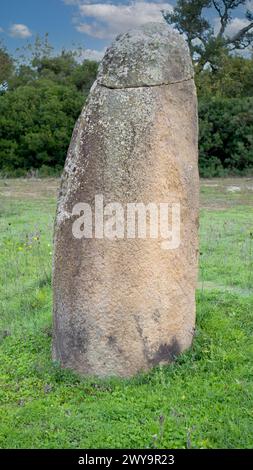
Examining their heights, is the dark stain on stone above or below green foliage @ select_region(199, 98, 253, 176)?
below

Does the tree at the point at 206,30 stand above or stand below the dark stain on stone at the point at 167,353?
above

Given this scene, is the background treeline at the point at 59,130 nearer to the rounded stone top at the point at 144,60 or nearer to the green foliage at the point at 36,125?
the green foliage at the point at 36,125

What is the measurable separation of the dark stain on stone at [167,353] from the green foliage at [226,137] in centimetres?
1680

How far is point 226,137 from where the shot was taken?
21875 millimetres

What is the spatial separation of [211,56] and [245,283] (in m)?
22.2

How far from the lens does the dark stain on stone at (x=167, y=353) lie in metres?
4.79

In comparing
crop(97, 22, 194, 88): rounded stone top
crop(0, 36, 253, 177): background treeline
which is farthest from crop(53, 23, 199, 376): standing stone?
crop(0, 36, 253, 177): background treeline

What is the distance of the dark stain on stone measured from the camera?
189 inches

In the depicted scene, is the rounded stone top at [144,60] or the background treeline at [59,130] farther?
the background treeline at [59,130]

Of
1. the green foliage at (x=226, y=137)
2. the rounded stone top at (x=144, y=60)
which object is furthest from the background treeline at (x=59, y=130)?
the rounded stone top at (x=144, y=60)

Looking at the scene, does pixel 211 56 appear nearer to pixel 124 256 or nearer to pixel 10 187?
pixel 10 187

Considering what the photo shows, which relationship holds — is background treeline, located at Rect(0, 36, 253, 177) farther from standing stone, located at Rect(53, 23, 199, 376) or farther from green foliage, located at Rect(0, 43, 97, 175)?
standing stone, located at Rect(53, 23, 199, 376)

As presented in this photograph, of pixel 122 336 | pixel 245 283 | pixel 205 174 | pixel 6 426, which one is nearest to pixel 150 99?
pixel 122 336

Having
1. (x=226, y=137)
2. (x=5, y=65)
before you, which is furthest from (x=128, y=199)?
(x=5, y=65)
